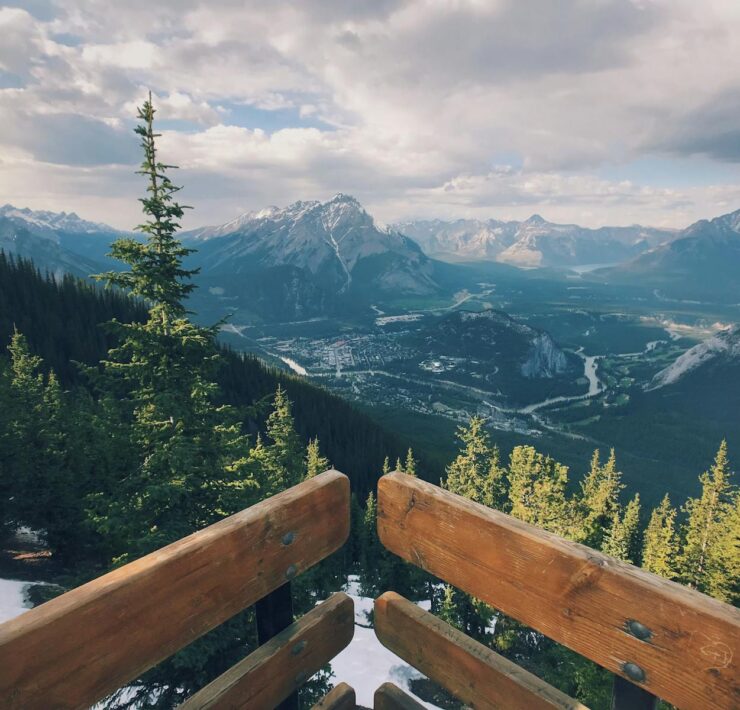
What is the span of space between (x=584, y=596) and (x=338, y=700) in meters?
1.93

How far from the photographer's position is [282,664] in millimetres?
2527

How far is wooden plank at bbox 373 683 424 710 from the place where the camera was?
9.53 ft

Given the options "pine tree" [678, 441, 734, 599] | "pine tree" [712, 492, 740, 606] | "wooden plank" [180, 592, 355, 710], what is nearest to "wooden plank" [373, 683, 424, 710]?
"wooden plank" [180, 592, 355, 710]

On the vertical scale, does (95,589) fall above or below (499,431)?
above

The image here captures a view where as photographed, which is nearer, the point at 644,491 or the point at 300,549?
the point at 300,549

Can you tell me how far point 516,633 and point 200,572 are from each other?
35.0m

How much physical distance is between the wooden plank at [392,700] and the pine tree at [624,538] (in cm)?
3042

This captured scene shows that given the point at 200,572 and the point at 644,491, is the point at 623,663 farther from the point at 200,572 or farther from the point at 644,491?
the point at 644,491

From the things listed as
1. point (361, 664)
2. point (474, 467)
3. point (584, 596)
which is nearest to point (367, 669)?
point (361, 664)

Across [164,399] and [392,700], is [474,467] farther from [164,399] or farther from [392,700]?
[392,700]

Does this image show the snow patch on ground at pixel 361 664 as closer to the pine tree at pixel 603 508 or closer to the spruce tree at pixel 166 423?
the spruce tree at pixel 166 423

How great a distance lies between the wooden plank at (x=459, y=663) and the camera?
2.29 meters

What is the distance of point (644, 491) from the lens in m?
120

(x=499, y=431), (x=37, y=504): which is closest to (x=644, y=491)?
(x=499, y=431)
